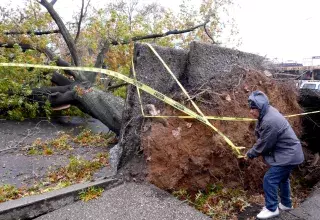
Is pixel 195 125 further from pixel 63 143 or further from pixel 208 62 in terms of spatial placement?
pixel 63 143

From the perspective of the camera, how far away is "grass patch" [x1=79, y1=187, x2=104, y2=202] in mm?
3240

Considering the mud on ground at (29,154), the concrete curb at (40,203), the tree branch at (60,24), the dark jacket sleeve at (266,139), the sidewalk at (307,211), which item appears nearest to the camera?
the concrete curb at (40,203)

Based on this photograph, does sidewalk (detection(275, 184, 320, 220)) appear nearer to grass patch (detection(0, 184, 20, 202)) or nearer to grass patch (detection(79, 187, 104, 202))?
grass patch (detection(79, 187, 104, 202))

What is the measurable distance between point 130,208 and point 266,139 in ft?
5.30

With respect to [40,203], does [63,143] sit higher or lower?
lower

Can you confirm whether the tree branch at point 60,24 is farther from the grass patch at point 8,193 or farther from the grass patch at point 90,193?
the grass patch at point 90,193

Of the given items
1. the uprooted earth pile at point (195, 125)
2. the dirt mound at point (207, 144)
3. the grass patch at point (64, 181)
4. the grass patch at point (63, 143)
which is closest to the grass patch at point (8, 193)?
the grass patch at point (64, 181)

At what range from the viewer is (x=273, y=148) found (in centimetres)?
338

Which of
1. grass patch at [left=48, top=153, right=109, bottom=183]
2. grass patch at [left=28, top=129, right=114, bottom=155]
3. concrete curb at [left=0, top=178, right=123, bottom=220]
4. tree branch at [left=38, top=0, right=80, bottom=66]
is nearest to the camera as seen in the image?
concrete curb at [left=0, top=178, right=123, bottom=220]

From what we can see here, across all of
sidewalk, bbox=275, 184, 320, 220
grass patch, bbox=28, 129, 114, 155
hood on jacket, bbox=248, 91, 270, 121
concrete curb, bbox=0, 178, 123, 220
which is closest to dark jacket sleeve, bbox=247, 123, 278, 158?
hood on jacket, bbox=248, 91, 270, 121

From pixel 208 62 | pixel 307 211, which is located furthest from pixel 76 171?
pixel 307 211

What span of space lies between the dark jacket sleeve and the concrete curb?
1.80 metres

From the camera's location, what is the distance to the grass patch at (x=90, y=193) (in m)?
3.24

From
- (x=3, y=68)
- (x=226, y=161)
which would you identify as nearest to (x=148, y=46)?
(x=226, y=161)
